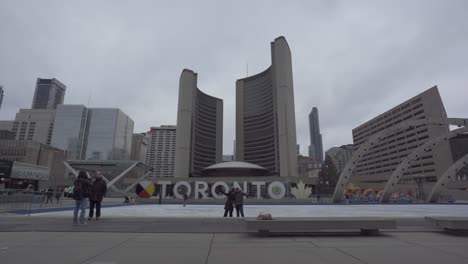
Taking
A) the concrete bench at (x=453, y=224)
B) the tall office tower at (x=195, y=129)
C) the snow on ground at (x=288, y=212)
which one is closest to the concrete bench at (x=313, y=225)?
the concrete bench at (x=453, y=224)

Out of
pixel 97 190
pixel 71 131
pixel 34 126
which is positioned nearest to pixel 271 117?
pixel 71 131

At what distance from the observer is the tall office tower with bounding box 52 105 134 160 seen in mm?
153625

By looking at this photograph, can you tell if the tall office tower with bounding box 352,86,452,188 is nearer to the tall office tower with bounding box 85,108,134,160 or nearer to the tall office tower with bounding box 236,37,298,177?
the tall office tower with bounding box 236,37,298,177

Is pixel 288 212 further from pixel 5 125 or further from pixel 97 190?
pixel 5 125

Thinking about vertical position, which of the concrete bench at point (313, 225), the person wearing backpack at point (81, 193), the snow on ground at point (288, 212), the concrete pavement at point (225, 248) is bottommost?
the snow on ground at point (288, 212)

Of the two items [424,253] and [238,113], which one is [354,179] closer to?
[238,113]

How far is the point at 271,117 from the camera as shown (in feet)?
461

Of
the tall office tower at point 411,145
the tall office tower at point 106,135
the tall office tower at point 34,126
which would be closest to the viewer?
the tall office tower at point 411,145

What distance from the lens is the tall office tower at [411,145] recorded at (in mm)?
95044

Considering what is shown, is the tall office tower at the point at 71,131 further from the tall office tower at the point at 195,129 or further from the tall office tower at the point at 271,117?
the tall office tower at the point at 271,117

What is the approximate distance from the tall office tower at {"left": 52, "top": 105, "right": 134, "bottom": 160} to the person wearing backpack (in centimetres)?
15904

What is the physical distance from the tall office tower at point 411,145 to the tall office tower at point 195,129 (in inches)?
3013

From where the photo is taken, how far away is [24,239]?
6746mm

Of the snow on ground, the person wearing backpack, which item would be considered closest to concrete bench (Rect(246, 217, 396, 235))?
the person wearing backpack
